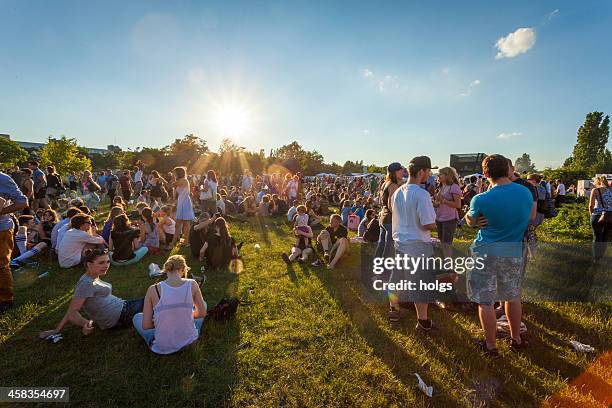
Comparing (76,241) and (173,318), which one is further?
(76,241)

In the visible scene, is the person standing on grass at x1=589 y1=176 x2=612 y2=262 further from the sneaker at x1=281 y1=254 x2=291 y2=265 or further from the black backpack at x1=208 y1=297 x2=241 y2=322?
the black backpack at x1=208 y1=297 x2=241 y2=322

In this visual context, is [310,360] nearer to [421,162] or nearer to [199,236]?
[421,162]

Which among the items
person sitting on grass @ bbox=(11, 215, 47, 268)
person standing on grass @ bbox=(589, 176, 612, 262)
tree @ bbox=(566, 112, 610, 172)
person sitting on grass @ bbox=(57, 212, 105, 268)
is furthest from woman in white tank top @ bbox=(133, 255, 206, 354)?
tree @ bbox=(566, 112, 610, 172)

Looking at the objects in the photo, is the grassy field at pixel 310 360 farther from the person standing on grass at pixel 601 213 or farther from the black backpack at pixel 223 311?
the person standing on grass at pixel 601 213

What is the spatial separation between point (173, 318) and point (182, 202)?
4789 millimetres

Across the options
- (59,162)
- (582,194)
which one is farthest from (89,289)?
(59,162)

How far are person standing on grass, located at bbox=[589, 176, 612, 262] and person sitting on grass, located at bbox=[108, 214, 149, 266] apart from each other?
10.0 metres

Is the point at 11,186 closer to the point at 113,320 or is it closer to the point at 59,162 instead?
the point at 113,320

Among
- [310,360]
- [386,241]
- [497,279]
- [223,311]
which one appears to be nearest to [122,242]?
[223,311]

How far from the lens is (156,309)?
318cm

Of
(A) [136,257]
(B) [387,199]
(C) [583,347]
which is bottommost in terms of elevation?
(C) [583,347]

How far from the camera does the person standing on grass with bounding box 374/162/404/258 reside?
177 inches

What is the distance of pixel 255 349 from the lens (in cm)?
360

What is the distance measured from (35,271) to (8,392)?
13.9ft
